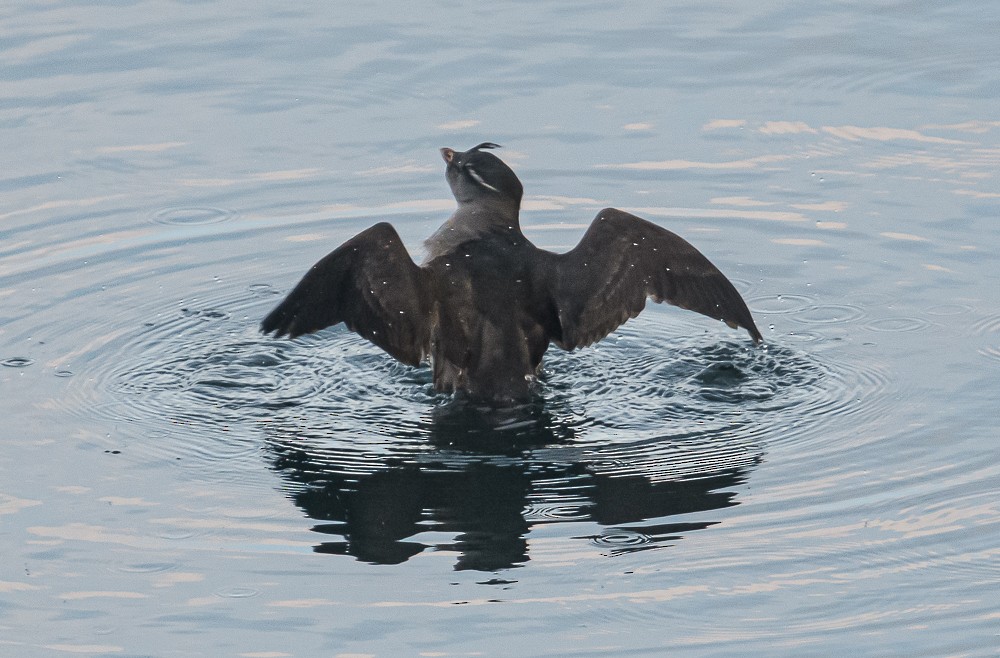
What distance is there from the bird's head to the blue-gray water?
0.99 m

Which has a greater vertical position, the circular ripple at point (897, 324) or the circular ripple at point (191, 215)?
the circular ripple at point (191, 215)

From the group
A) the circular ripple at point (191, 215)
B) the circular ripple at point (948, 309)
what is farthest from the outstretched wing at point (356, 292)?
the circular ripple at point (948, 309)

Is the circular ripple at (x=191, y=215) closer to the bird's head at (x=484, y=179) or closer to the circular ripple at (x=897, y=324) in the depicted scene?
the bird's head at (x=484, y=179)

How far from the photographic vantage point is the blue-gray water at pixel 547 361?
6.78 metres

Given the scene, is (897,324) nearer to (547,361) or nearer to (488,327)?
(547,361)

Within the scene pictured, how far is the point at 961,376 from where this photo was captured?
8.83 metres

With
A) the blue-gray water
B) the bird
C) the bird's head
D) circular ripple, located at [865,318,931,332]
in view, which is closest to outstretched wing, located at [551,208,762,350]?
the bird

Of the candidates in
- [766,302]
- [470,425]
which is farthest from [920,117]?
[470,425]

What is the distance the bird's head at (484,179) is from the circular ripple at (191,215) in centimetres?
219

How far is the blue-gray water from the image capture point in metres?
6.78

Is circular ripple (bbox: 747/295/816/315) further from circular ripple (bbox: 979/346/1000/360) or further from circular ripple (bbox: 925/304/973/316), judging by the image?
circular ripple (bbox: 979/346/1000/360)

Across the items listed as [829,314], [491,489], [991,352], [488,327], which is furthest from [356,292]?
[991,352]

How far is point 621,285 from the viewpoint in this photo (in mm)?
9102

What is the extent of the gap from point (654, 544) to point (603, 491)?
20.9 inches
